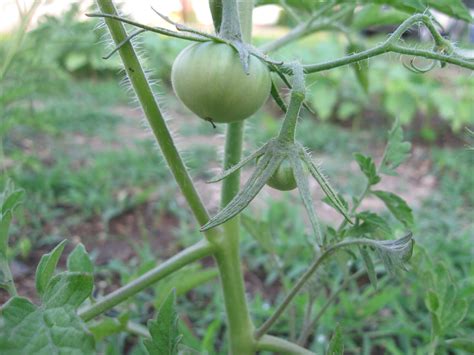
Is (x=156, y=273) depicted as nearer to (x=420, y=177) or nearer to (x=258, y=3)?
(x=258, y=3)

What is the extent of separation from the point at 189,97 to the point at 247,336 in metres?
0.44

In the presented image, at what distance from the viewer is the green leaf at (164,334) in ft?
1.91

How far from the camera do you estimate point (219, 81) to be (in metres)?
0.55

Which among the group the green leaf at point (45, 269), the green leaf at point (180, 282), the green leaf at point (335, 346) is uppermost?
the green leaf at point (45, 269)

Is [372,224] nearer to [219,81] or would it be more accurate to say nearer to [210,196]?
[219,81]

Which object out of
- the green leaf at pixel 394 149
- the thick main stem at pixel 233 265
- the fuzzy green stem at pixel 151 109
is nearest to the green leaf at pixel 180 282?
the thick main stem at pixel 233 265

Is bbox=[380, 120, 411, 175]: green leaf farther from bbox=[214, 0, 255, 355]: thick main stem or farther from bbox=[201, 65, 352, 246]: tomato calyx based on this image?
bbox=[201, 65, 352, 246]: tomato calyx

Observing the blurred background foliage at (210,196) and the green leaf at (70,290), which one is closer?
the green leaf at (70,290)

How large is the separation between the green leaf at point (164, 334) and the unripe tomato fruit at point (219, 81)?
0.76 feet

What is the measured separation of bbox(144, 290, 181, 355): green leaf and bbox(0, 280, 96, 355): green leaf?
0.36 ft

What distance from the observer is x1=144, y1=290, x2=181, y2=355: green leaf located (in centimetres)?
58

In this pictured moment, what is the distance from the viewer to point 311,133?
11.6 feet

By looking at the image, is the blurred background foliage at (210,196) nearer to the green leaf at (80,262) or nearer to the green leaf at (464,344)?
the green leaf at (464,344)

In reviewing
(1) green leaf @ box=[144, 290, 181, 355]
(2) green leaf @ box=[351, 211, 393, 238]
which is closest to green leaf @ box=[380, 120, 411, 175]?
(2) green leaf @ box=[351, 211, 393, 238]
